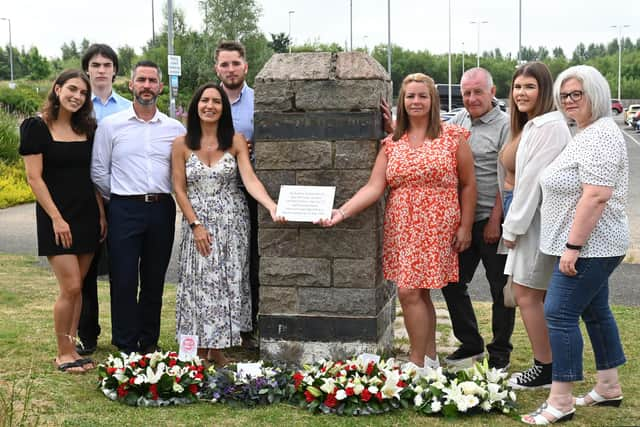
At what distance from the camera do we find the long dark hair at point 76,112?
5.69 meters

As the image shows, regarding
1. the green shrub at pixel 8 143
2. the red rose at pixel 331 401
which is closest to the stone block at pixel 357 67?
the red rose at pixel 331 401

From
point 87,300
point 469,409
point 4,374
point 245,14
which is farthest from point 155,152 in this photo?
point 245,14

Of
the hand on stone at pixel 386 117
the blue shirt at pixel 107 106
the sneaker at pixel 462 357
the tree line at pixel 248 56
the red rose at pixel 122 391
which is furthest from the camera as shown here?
the tree line at pixel 248 56

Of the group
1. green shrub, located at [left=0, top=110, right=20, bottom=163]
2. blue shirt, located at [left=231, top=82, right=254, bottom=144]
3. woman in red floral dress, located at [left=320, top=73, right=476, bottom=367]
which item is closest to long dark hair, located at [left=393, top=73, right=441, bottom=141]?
woman in red floral dress, located at [left=320, top=73, right=476, bottom=367]

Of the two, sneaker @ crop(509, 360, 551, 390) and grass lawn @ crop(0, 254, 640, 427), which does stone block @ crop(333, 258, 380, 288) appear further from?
sneaker @ crop(509, 360, 551, 390)

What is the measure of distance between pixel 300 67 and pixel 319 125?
1.34 feet

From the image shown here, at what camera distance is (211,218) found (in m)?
5.70

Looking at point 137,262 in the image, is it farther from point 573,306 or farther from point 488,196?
point 573,306

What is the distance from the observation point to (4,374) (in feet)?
18.8

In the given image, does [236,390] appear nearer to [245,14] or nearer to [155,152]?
[155,152]

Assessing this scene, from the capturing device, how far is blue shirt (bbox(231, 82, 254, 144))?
6.15m

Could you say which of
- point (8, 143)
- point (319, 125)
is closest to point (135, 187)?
point (319, 125)

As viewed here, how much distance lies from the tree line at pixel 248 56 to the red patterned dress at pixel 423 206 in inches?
1534

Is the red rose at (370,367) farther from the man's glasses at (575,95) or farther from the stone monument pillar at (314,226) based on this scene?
the man's glasses at (575,95)
